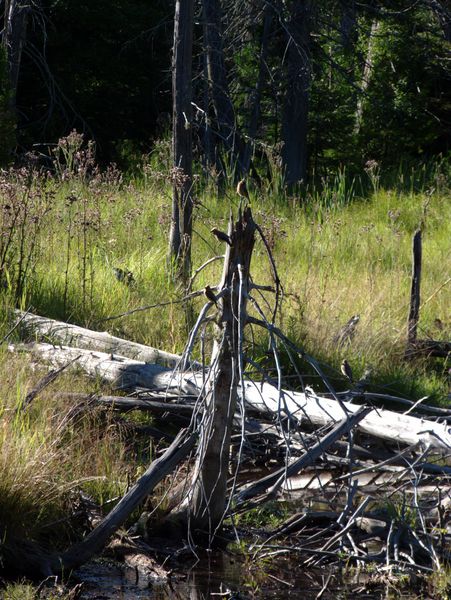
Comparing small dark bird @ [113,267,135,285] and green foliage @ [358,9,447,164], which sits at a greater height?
green foliage @ [358,9,447,164]

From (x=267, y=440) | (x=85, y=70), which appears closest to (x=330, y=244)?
(x=267, y=440)

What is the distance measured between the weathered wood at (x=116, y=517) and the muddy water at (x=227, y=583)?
0.36ft

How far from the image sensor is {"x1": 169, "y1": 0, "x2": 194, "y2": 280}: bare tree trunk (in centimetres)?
691

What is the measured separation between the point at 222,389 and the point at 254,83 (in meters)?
11.8

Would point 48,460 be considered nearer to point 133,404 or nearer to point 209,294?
point 133,404

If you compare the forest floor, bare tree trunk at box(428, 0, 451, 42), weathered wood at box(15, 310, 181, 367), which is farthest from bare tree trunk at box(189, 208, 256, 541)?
bare tree trunk at box(428, 0, 451, 42)

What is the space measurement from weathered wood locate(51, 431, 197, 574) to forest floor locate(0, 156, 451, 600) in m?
0.23

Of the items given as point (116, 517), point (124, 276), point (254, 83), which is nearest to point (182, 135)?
point (124, 276)

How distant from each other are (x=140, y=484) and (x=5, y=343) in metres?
1.89

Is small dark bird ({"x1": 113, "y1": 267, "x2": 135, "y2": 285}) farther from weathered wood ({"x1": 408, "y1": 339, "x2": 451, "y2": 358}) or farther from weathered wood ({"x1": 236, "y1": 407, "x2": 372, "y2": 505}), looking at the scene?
weathered wood ({"x1": 236, "y1": 407, "x2": 372, "y2": 505})

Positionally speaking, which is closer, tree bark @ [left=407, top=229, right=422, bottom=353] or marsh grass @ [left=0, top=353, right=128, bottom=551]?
marsh grass @ [left=0, top=353, right=128, bottom=551]

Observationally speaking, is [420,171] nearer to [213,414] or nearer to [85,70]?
[85,70]

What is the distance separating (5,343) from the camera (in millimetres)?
5391

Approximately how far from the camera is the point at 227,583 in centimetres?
383
